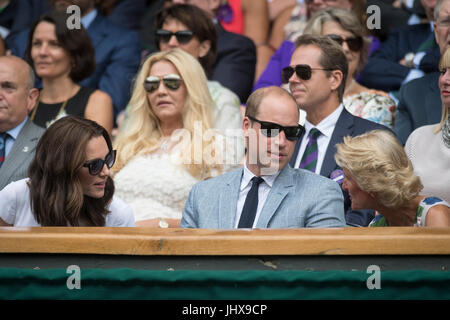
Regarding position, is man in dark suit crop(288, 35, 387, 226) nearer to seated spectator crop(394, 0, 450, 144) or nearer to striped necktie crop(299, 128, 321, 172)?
striped necktie crop(299, 128, 321, 172)

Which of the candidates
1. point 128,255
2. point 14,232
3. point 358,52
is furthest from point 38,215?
point 358,52

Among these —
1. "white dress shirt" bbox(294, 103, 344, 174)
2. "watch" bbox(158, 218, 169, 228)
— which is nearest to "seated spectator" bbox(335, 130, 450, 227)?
"white dress shirt" bbox(294, 103, 344, 174)

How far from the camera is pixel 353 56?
450 cm

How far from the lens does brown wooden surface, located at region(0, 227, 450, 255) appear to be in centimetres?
257

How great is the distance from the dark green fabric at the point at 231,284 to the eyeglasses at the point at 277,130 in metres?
0.77

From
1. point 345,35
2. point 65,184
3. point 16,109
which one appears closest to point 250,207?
point 65,184

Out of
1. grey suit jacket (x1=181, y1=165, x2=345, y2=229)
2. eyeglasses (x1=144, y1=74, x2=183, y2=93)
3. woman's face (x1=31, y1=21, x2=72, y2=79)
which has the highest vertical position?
woman's face (x1=31, y1=21, x2=72, y2=79)

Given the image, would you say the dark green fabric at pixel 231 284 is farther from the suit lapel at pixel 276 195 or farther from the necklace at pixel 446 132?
the necklace at pixel 446 132

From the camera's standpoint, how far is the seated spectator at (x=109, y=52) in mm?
5176

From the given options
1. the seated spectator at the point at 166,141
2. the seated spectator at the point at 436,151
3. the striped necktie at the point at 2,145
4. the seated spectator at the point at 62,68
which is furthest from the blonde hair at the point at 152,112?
the seated spectator at the point at 436,151

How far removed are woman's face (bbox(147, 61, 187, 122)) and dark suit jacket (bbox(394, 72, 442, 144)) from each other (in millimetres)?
1206

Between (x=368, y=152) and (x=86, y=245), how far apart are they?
127 centimetres

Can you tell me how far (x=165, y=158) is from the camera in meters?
4.10

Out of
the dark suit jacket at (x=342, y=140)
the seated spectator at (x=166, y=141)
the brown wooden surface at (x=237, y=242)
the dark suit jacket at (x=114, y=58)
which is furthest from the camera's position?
the dark suit jacket at (x=114, y=58)
